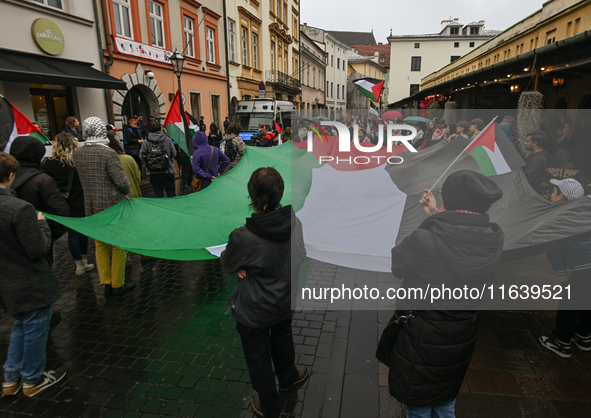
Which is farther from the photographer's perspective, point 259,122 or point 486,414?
point 259,122

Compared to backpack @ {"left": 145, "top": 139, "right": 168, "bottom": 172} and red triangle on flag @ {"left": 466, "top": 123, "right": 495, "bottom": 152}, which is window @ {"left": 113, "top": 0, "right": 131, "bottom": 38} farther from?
red triangle on flag @ {"left": 466, "top": 123, "right": 495, "bottom": 152}

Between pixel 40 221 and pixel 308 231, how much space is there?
7.59ft

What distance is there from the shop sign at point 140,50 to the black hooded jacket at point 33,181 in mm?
11393

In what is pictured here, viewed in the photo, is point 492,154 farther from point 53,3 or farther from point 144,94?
point 144,94

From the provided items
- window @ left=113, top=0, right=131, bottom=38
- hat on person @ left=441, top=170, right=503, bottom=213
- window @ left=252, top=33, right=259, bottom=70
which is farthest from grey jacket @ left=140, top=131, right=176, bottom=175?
window @ left=252, top=33, right=259, bottom=70

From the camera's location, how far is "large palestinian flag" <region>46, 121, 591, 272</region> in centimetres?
352

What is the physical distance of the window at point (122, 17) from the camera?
13761mm

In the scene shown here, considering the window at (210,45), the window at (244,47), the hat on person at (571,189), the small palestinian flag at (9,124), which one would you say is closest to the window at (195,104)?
the window at (210,45)

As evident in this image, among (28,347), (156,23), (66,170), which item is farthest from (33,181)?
(156,23)

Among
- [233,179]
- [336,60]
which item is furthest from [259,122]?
[336,60]

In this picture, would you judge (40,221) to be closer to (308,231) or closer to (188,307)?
(188,307)

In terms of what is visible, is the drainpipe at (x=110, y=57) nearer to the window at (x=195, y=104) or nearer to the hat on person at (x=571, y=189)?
the window at (x=195, y=104)

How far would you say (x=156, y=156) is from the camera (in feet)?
22.5

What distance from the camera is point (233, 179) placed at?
617 centimetres
